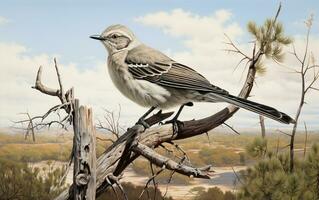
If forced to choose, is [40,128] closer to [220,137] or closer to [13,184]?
[13,184]

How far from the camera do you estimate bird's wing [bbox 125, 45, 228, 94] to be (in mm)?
4703

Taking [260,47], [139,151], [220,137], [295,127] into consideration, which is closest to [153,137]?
[139,151]

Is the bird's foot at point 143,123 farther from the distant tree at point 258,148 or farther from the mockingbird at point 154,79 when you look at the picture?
the distant tree at point 258,148

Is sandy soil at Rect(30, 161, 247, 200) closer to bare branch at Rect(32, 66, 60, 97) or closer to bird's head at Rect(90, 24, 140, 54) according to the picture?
bare branch at Rect(32, 66, 60, 97)

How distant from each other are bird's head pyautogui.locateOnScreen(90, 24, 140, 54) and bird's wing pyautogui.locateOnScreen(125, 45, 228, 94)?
0.09 meters

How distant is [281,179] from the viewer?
643 centimetres

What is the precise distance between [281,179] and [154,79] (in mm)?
2431

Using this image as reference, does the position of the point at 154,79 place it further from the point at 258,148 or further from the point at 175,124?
the point at 258,148

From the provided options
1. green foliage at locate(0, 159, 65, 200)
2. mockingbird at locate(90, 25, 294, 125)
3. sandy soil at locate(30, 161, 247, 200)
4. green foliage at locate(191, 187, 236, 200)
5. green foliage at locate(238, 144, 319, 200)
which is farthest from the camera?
green foliage at locate(191, 187, 236, 200)

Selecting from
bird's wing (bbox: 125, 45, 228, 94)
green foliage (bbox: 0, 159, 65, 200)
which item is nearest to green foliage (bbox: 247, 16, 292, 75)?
bird's wing (bbox: 125, 45, 228, 94)

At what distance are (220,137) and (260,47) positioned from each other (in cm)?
792

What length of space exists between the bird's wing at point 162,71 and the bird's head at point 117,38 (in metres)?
0.09

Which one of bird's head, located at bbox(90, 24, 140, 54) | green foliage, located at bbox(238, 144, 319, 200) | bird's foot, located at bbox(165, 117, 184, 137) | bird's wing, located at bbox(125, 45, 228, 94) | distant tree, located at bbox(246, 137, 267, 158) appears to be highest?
bird's head, located at bbox(90, 24, 140, 54)

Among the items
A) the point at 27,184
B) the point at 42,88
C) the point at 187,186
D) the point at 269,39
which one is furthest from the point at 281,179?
the point at 187,186
